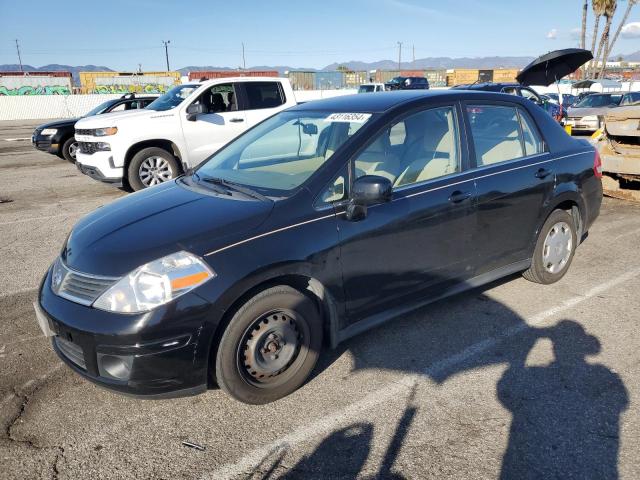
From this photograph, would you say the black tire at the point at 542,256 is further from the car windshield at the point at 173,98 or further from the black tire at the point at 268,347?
the car windshield at the point at 173,98

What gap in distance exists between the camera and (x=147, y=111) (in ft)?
28.3

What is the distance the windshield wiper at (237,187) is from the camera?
315 centimetres

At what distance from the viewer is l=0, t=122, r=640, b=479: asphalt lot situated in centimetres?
246

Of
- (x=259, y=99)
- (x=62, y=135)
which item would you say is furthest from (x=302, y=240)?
(x=62, y=135)

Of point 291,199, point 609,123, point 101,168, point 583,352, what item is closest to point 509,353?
point 583,352

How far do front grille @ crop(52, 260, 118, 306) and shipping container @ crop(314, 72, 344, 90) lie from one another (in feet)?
173

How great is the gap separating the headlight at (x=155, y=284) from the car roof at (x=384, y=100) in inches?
67.4

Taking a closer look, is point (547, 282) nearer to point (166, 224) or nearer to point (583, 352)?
point (583, 352)

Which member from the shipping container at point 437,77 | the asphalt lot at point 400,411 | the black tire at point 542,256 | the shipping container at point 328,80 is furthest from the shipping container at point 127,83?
the asphalt lot at point 400,411

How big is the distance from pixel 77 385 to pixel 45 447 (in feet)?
1.87

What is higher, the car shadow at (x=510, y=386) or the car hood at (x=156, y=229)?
the car hood at (x=156, y=229)

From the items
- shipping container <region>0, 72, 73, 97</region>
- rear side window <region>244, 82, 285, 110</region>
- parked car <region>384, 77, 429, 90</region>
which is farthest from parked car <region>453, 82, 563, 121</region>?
shipping container <region>0, 72, 73, 97</region>

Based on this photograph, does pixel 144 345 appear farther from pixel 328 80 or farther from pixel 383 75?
pixel 383 75

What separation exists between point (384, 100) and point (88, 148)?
642 cm
